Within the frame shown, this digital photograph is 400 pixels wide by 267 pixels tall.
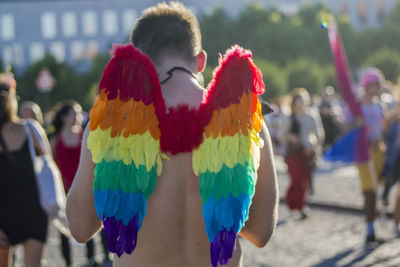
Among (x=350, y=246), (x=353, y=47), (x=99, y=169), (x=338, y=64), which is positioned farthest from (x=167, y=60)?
(x=353, y=47)

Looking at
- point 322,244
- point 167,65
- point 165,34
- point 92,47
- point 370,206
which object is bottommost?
point 322,244

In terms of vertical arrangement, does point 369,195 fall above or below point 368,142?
below

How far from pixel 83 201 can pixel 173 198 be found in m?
0.30

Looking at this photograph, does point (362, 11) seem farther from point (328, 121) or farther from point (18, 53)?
point (328, 121)

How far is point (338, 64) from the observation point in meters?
5.50

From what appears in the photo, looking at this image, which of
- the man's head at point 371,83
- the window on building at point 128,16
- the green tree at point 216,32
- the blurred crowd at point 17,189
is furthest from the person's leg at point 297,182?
the window on building at point 128,16

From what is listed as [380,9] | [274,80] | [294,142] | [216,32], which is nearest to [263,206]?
[294,142]

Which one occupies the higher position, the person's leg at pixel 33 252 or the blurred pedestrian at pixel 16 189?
the blurred pedestrian at pixel 16 189

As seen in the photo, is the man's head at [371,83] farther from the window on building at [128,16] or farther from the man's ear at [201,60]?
the window on building at [128,16]

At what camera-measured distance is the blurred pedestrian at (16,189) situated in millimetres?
4227

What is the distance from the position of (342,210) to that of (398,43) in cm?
7185

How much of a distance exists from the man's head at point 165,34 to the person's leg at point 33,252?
92.3 inches

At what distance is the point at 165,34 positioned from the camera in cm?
231

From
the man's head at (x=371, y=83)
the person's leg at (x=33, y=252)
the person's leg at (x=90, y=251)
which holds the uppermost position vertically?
the man's head at (x=371, y=83)
